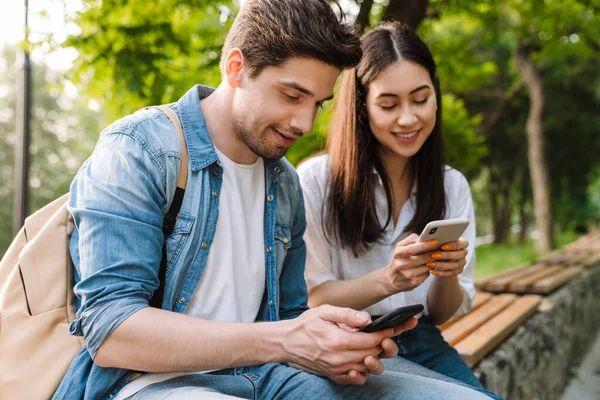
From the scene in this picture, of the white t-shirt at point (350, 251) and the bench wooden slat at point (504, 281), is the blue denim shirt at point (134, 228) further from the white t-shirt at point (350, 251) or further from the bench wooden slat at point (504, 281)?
the bench wooden slat at point (504, 281)

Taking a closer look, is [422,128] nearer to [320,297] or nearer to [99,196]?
[320,297]

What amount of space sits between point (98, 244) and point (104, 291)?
0.13 m

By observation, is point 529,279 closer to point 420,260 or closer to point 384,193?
point 384,193

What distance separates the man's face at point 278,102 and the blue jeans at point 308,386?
2.42ft

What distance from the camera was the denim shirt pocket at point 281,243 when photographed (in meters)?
2.21

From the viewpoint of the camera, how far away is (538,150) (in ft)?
39.8

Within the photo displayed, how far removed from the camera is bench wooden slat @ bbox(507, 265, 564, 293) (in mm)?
5621

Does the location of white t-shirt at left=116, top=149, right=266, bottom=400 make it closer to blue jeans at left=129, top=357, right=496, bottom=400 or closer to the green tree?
blue jeans at left=129, top=357, right=496, bottom=400

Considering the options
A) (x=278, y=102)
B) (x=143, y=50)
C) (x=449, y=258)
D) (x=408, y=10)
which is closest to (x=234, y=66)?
(x=278, y=102)

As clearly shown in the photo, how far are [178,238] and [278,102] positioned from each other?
0.57 m

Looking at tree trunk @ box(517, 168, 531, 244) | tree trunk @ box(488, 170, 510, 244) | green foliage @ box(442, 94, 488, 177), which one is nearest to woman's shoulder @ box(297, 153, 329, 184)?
green foliage @ box(442, 94, 488, 177)

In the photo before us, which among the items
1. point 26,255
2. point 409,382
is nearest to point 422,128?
point 409,382

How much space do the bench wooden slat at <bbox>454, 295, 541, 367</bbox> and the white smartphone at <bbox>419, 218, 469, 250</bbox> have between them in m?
1.20

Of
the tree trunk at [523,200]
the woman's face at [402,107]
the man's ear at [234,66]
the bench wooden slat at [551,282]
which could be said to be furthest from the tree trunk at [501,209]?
the man's ear at [234,66]
